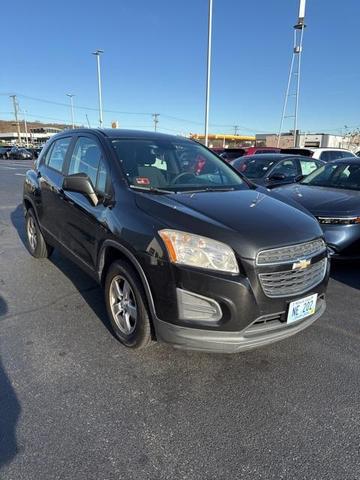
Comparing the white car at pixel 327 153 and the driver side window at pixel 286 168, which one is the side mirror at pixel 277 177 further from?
the white car at pixel 327 153

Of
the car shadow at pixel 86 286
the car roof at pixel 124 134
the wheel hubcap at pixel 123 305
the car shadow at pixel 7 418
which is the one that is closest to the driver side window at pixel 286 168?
the car roof at pixel 124 134

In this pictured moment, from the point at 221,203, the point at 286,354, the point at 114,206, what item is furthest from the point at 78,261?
the point at 286,354

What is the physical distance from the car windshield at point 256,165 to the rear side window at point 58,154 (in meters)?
4.68

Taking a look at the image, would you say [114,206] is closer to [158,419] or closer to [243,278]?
[243,278]

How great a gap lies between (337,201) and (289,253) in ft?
9.37

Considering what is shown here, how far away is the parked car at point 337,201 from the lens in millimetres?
4625

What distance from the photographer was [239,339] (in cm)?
241

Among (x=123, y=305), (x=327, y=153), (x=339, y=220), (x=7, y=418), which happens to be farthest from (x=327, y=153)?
(x=7, y=418)

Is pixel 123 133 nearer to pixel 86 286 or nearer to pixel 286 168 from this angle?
pixel 86 286

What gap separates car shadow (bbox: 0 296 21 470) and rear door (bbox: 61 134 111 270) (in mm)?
1230

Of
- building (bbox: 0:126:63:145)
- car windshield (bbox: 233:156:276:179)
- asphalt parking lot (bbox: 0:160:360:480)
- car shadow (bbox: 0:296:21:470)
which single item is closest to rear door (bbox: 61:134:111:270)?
asphalt parking lot (bbox: 0:160:360:480)

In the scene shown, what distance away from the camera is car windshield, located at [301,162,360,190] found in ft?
19.1

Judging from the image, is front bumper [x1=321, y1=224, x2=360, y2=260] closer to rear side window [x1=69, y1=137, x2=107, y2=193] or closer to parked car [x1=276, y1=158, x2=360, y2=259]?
parked car [x1=276, y1=158, x2=360, y2=259]

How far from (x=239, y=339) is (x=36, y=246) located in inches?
152
